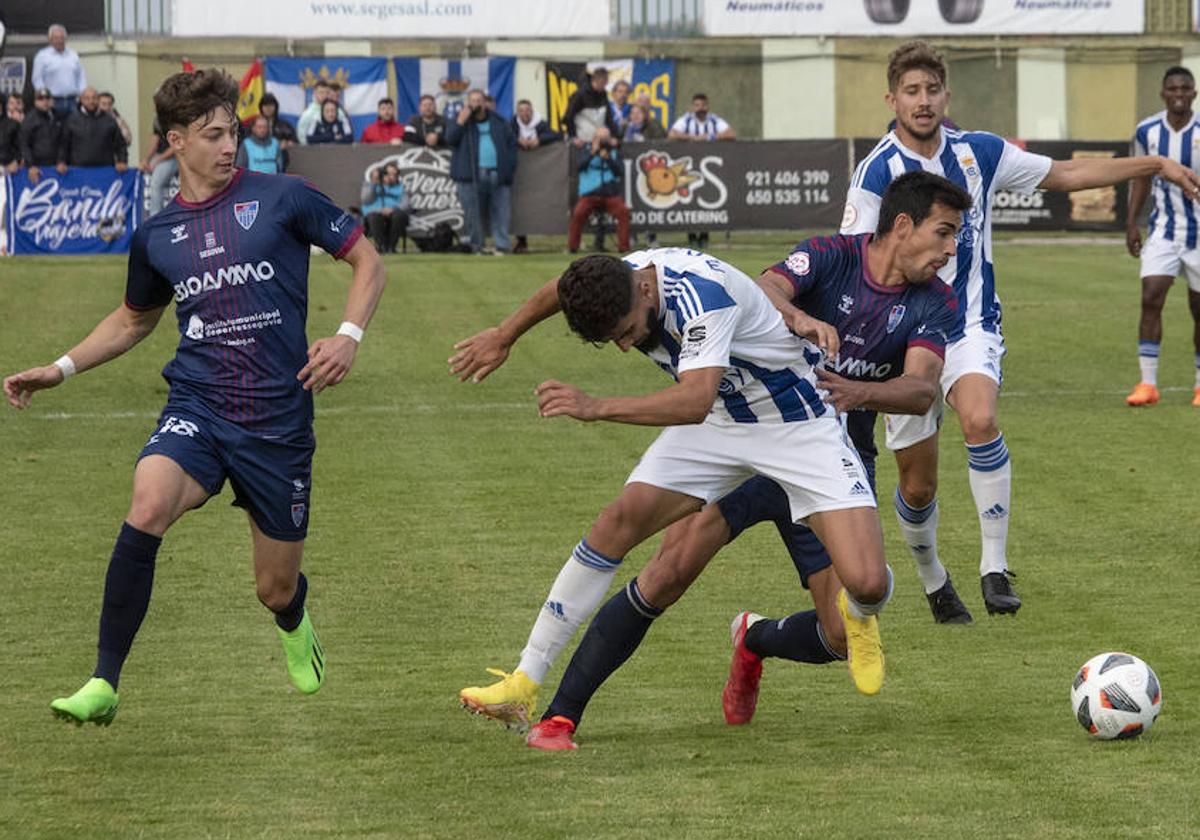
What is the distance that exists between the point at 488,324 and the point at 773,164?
30.5ft

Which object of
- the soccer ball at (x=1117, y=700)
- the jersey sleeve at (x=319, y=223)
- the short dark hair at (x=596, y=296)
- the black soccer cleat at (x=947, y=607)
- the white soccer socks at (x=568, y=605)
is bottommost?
the black soccer cleat at (x=947, y=607)

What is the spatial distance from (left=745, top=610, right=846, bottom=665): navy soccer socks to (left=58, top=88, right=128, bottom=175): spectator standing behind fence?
20.3 m

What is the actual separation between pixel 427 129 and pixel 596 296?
2084cm

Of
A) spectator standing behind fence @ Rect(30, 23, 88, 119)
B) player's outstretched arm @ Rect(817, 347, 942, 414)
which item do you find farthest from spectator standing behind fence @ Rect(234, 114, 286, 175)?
player's outstretched arm @ Rect(817, 347, 942, 414)

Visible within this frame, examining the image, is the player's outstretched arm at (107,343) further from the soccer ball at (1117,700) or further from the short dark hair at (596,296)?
the soccer ball at (1117,700)

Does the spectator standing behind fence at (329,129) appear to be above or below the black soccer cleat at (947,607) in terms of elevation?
above

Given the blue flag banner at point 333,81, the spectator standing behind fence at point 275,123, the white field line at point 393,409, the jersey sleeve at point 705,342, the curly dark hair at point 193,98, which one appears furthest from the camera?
the blue flag banner at point 333,81

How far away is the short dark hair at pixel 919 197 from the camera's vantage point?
24.3ft

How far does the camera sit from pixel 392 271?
23.9 m

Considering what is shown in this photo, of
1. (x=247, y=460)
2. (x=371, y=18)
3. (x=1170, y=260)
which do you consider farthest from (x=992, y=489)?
(x=371, y=18)

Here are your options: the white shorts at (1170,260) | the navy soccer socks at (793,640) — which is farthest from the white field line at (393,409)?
the navy soccer socks at (793,640)

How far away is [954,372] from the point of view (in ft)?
29.7

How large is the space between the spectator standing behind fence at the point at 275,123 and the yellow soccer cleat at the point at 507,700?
19.6 m

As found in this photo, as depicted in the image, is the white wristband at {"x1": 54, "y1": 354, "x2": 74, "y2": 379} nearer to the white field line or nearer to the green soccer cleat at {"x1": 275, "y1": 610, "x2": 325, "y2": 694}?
the green soccer cleat at {"x1": 275, "y1": 610, "x2": 325, "y2": 694}
